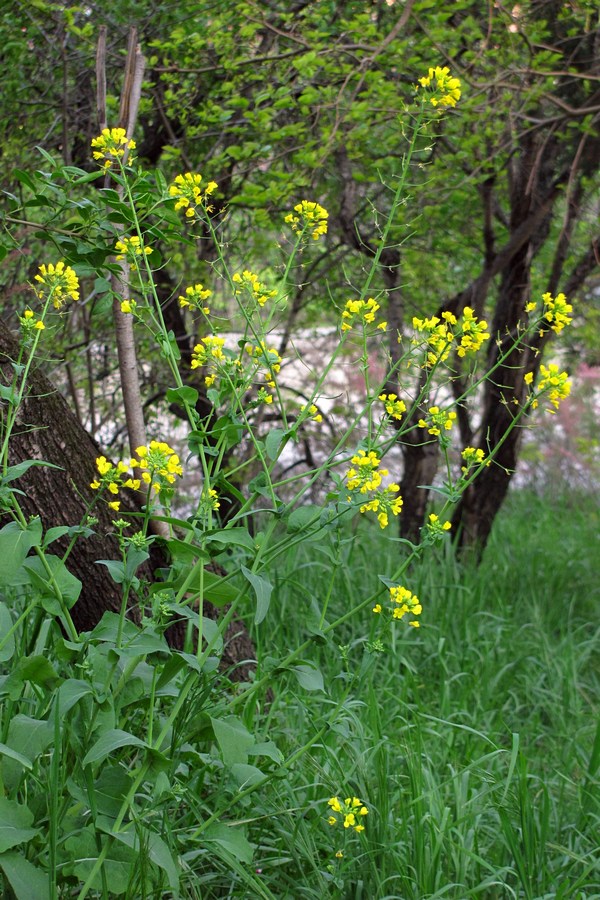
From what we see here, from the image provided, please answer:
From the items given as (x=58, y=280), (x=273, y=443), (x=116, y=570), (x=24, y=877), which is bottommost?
(x=24, y=877)

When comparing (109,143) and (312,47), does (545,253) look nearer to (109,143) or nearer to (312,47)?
(312,47)

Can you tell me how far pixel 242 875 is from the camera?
1701 mm

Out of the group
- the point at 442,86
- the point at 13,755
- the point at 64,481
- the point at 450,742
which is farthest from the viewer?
the point at 450,742

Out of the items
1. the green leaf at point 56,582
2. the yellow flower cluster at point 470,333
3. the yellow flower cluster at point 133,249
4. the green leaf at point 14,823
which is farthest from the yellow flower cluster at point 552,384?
the green leaf at point 14,823

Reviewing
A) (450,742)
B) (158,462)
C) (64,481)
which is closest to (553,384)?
(158,462)

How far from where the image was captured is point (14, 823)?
57.9 inches

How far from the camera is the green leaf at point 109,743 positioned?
1.38 metres

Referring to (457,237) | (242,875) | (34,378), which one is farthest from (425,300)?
(242,875)

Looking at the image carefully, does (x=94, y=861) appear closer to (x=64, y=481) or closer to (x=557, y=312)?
(x=64, y=481)

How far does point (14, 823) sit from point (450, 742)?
1.54m

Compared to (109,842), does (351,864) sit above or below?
below

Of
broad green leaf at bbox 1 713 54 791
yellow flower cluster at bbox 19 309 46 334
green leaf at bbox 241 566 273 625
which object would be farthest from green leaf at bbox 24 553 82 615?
yellow flower cluster at bbox 19 309 46 334

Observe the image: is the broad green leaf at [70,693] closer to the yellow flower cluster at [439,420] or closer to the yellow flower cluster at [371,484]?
the yellow flower cluster at [371,484]

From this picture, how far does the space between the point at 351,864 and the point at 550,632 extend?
7.73 feet
